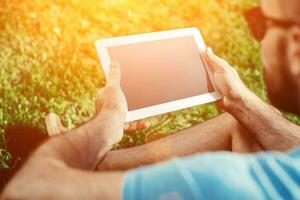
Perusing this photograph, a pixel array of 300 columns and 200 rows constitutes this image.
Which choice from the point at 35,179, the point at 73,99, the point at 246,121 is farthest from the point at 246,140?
the point at 35,179

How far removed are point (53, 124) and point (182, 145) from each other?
381 millimetres

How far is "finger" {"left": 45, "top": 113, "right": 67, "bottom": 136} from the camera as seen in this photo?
1393 mm

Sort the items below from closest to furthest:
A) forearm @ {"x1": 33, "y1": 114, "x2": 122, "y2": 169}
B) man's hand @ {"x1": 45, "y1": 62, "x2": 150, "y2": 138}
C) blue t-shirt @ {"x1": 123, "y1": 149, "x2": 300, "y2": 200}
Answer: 1. blue t-shirt @ {"x1": 123, "y1": 149, "x2": 300, "y2": 200}
2. forearm @ {"x1": 33, "y1": 114, "x2": 122, "y2": 169}
3. man's hand @ {"x1": 45, "y1": 62, "x2": 150, "y2": 138}

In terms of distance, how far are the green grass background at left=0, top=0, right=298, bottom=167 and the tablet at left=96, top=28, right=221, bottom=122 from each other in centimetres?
7

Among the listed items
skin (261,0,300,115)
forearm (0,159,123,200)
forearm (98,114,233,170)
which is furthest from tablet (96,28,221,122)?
forearm (0,159,123,200)

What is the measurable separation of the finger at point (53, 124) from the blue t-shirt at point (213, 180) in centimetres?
51

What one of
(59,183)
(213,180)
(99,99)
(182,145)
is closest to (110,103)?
(99,99)

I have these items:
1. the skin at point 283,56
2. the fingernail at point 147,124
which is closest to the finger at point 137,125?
the fingernail at point 147,124

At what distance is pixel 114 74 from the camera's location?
1.41m

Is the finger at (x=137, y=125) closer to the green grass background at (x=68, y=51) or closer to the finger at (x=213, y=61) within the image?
the green grass background at (x=68, y=51)

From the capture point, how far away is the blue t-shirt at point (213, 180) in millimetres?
891

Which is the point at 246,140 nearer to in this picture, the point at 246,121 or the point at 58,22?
the point at 246,121

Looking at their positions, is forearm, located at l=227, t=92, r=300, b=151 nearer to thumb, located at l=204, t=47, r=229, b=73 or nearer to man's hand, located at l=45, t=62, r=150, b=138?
thumb, located at l=204, t=47, r=229, b=73

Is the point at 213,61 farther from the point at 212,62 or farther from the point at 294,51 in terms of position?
the point at 294,51
